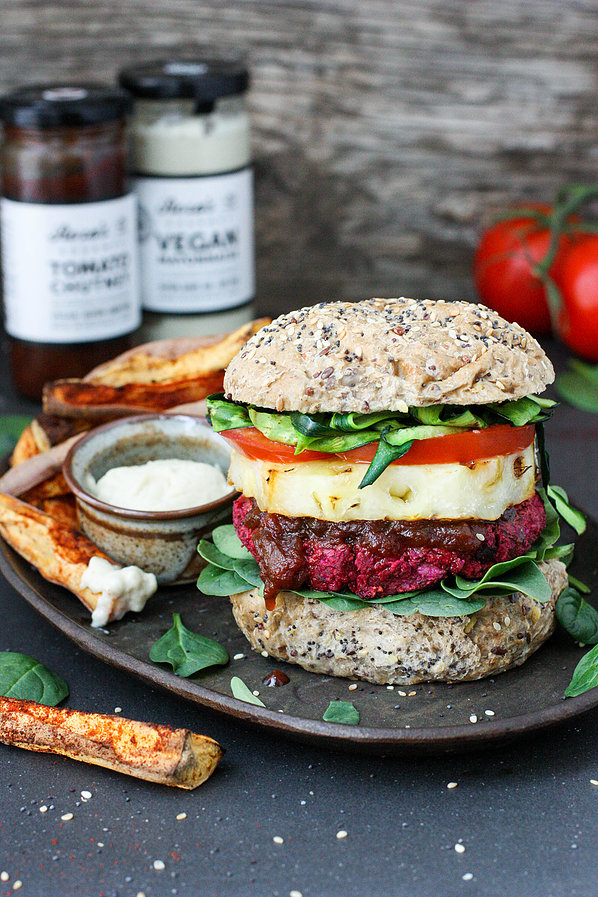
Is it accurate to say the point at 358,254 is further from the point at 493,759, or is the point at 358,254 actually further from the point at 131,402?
the point at 493,759

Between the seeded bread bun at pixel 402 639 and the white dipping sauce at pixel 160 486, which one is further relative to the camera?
the white dipping sauce at pixel 160 486

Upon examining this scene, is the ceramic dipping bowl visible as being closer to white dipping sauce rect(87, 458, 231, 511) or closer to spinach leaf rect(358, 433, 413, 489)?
white dipping sauce rect(87, 458, 231, 511)

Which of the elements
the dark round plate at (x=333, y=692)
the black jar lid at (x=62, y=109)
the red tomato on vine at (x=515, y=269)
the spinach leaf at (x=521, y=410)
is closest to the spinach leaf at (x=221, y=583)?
the dark round plate at (x=333, y=692)

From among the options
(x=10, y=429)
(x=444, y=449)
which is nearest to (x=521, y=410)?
(x=444, y=449)

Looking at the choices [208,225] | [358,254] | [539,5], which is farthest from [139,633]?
[539,5]

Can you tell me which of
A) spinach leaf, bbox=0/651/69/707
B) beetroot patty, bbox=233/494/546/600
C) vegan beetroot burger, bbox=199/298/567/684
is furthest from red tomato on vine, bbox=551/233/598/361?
spinach leaf, bbox=0/651/69/707

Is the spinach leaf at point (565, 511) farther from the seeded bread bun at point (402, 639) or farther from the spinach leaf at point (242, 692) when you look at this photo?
the spinach leaf at point (242, 692)
